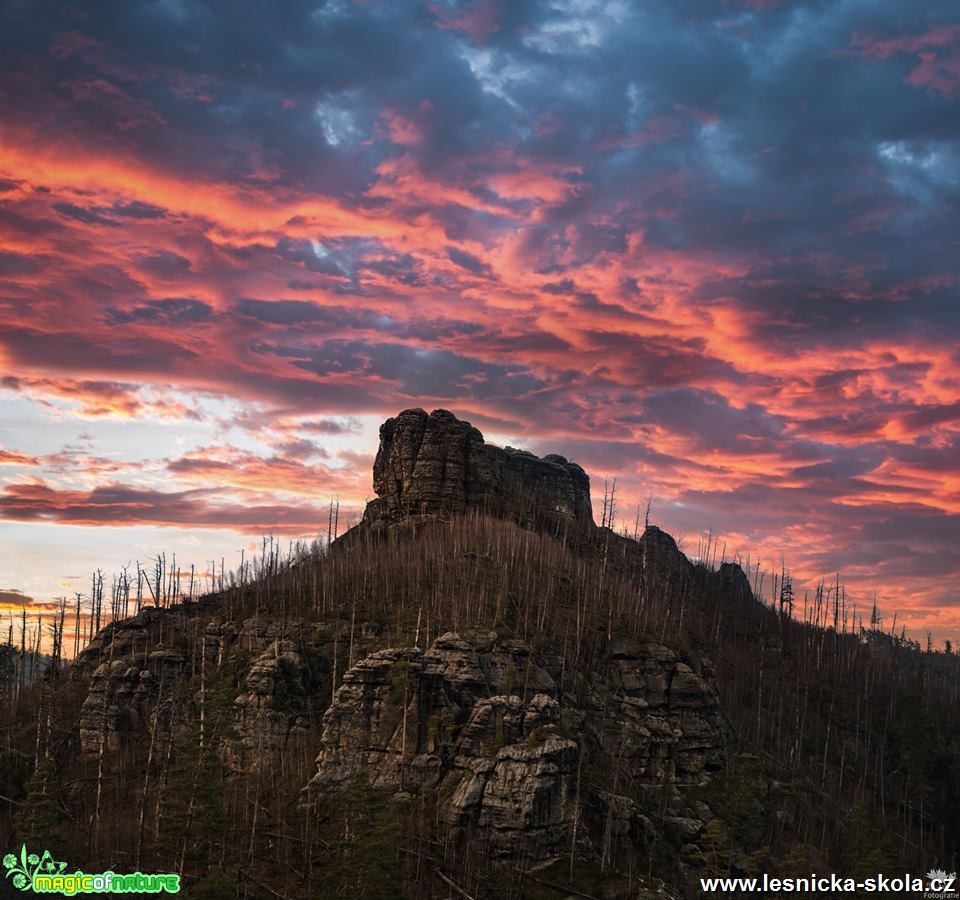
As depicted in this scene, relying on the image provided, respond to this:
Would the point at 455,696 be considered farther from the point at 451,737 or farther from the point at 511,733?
the point at 511,733

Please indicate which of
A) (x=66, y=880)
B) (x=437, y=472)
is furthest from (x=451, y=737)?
(x=437, y=472)

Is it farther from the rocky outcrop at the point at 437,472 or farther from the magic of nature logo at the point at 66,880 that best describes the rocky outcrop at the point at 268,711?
the rocky outcrop at the point at 437,472

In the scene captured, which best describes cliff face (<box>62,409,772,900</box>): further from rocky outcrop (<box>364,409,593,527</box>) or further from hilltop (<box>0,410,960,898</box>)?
rocky outcrop (<box>364,409,593,527</box>)

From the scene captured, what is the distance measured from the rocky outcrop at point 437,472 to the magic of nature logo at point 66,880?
88.1m

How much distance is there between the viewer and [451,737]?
7850 cm

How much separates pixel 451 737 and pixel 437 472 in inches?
2612

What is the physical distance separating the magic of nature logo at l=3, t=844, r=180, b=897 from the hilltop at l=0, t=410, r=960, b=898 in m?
1.61

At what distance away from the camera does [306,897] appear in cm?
6031

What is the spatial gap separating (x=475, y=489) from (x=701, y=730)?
2455 inches

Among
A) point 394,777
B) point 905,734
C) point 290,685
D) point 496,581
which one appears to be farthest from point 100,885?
point 905,734

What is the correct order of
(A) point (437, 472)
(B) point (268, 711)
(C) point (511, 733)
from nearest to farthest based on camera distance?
(C) point (511, 733)
(B) point (268, 711)
(A) point (437, 472)

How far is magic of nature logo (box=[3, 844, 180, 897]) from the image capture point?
52.5 m

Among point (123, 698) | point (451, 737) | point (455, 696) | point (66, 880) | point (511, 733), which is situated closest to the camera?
point (66, 880)

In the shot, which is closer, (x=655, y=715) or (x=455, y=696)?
(x=455, y=696)
